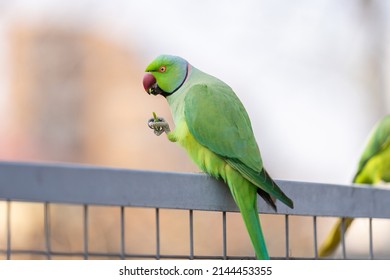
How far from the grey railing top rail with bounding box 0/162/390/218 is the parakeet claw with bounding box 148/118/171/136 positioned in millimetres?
229

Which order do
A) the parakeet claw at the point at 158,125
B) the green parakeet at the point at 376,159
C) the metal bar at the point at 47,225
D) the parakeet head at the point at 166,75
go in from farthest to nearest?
the green parakeet at the point at 376,159 → the parakeet head at the point at 166,75 → the parakeet claw at the point at 158,125 → the metal bar at the point at 47,225

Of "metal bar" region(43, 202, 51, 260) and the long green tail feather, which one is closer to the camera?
"metal bar" region(43, 202, 51, 260)

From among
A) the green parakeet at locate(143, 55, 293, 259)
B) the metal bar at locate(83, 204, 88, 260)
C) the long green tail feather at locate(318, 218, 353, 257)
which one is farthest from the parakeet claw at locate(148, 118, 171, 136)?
the long green tail feather at locate(318, 218, 353, 257)

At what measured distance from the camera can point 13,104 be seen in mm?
4582

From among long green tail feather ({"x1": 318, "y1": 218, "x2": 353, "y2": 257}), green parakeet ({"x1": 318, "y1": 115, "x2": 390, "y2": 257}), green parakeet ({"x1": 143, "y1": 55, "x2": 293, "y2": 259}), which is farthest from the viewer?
green parakeet ({"x1": 318, "y1": 115, "x2": 390, "y2": 257})

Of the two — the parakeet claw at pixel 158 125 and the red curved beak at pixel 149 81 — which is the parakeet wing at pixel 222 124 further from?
the red curved beak at pixel 149 81

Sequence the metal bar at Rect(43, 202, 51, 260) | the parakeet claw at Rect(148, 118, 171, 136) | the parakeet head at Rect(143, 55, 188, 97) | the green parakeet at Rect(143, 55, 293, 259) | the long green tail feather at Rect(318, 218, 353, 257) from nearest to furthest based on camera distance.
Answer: the metal bar at Rect(43, 202, 51, 260) → the green parakeet at Rect(143, 55, 293, 259) → the parakeet claw at Rect(148, 118, 171, 136) → the parakeet head at Rect(143, 55, 188, 97) → the long green tail feather at Rect(318, 218, 353, 257)

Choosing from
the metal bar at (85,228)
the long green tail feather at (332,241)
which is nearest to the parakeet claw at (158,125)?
the metal bar at (85,228)

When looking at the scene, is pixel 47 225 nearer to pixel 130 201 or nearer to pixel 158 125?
pixel 130 201

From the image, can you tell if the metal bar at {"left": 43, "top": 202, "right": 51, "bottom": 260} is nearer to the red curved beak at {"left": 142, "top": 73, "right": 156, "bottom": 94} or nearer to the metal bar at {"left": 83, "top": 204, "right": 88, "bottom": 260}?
the metal bar at {"left": 83, "top": 204, "right": 88, "bottom": 260}

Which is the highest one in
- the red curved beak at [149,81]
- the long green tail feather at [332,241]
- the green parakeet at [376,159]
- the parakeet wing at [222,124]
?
the red curved beak at [149,81]

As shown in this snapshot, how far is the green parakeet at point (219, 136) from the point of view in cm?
148

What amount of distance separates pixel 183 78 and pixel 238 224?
1.57 m

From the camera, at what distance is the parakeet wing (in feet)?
5.18
